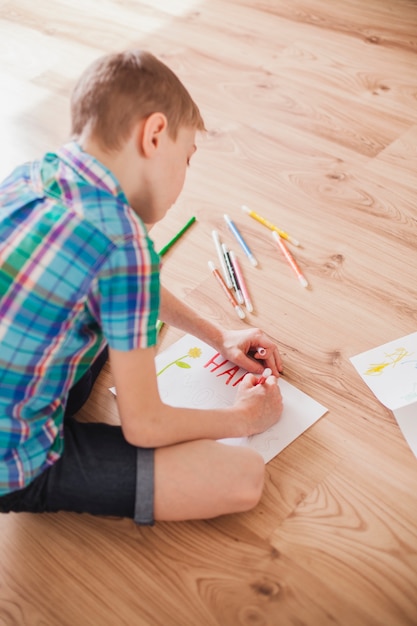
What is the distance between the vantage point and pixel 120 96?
0.86 meters

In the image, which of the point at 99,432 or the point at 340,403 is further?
the point at 340,403

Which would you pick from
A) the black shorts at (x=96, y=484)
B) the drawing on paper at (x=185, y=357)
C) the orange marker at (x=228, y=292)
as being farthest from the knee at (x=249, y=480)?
the orange marker at (x=228, y=292)

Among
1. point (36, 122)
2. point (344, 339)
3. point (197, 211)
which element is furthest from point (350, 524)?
point (36, 122)

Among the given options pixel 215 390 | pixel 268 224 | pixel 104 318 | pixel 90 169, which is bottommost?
pixel 215 390

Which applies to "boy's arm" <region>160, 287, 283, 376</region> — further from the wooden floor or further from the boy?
the boy

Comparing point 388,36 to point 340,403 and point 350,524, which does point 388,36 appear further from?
point 350,524

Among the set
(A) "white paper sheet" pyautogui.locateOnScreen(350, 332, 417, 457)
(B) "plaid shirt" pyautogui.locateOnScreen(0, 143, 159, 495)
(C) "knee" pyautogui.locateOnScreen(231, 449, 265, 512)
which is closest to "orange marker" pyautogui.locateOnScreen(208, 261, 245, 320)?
(A) "white paper sheet" pyautogui.locateOnScreen(350, 332, 417, 457)

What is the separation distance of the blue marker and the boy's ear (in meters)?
0.54

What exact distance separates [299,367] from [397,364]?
167 mm

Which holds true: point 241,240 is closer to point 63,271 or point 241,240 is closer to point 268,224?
point 268,224

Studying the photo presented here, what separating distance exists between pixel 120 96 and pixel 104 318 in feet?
0.90

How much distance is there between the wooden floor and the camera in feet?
3.13

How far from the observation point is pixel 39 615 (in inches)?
37.3

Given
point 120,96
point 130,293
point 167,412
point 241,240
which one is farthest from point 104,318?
point 241,240
